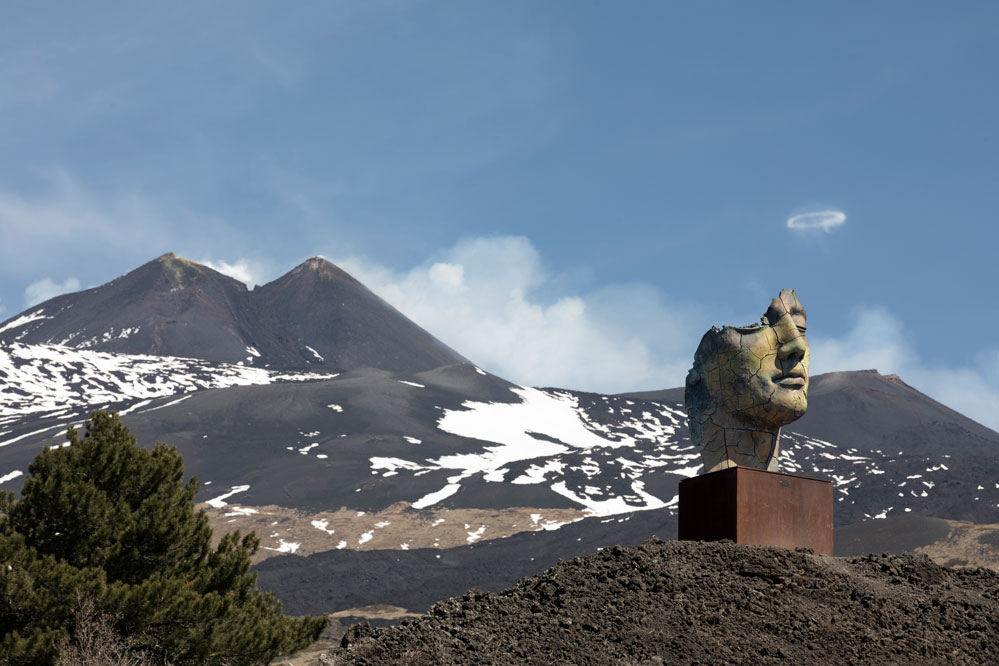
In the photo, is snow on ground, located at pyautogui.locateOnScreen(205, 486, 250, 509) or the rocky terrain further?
snow on ground, located at pyautogui.locateOnScreen(205, 486, 250, 509)

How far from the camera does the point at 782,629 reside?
15883 millimetres

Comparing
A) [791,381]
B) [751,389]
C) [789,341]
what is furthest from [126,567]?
[789,341]

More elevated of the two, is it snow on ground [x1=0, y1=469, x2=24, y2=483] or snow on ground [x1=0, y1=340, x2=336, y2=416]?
snow on ground [x1=0, y1=340, x2=336, y2=416]

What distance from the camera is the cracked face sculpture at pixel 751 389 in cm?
2091

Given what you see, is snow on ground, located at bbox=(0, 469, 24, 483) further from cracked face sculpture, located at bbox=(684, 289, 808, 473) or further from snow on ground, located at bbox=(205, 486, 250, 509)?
cracked face sculpture, located at bbox=(684, 289, 808, 473)

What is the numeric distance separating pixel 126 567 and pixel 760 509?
36.0ft

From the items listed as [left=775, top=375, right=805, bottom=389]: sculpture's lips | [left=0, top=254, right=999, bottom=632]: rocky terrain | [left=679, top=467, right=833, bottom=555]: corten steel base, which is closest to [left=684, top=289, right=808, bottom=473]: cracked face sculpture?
[left=775, top=375, right=805, bottom=389]: sculpture's lips

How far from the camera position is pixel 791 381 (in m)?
21.1

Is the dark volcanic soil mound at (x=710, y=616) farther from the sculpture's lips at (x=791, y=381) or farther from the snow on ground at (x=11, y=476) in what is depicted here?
the snow on ground at (x=11, y=476)

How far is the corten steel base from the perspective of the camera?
19.2 m

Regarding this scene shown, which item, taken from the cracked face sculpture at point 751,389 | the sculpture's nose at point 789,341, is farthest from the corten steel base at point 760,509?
the sculpture's nose at point 789,341

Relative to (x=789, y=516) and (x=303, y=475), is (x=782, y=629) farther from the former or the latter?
(x=303, y=475)

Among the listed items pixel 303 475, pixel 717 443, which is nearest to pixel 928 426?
pixel 303 475

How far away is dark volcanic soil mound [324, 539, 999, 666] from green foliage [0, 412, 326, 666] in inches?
123
